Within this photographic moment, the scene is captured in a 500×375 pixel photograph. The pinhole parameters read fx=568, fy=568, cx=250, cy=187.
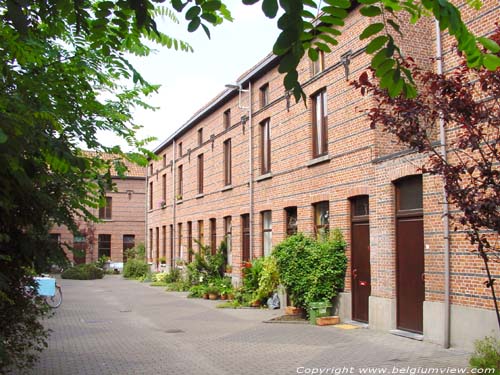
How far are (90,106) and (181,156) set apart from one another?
23.9 m

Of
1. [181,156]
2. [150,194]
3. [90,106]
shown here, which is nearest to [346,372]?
[90,106]

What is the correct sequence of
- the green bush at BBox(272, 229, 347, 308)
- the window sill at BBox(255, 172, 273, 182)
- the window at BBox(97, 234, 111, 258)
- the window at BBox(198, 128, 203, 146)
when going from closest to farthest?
1. the green bush at BBox(272, 229, 347, 308)
2. the window sill at BBox(255, 172, 273, 182)
3. the window at BBox(198, 128, 203, 146)
4. the window at BBox(97, 234, 111, 258)

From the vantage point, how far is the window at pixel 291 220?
1742 centimetres

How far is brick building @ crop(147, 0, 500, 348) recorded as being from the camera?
34.7 ft

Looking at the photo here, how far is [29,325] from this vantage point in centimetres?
736

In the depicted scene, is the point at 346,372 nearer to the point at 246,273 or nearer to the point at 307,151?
the point at 307,151

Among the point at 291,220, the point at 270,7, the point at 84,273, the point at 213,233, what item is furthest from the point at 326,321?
the point at 84,273

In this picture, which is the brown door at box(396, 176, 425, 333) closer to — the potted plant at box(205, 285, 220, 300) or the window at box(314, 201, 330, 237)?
the window at box(314, 201, 330, 237)

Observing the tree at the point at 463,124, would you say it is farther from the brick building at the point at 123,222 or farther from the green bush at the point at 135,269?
the brick building at the point at 123,222

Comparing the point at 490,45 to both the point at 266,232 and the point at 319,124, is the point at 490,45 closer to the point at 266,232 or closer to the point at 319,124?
the point at 319,124

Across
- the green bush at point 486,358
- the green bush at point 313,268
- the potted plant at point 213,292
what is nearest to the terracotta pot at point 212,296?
the potted plant at point 213,292

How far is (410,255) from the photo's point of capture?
11.9m

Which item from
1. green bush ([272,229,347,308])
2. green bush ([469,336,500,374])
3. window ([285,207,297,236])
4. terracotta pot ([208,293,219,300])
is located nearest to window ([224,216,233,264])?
terracotta pot ([208,293,219,300])

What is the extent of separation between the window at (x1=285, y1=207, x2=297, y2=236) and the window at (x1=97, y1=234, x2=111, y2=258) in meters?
31.4
